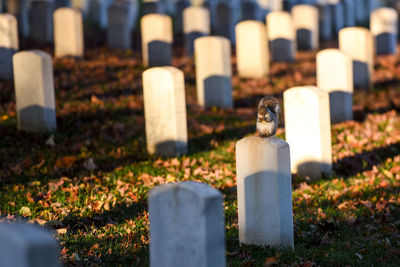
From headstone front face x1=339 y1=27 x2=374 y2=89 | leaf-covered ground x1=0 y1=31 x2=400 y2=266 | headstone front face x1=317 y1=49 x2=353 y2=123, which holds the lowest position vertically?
leaf-covered ground x1=0 y1=31 x2=400 y2=266

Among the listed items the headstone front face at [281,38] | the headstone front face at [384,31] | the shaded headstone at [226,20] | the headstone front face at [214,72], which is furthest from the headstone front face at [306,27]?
the headstone front face at [214,72]

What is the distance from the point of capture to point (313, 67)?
17.1m

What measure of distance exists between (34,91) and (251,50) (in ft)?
21.9

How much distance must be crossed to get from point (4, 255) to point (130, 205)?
409cm

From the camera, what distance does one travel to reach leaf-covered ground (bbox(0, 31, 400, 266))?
616cm

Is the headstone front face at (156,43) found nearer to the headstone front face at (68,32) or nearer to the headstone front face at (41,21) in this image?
the headstone front face at (68,32)

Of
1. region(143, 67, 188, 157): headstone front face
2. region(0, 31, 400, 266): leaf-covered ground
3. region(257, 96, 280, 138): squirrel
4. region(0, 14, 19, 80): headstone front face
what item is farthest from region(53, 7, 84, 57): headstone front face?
region(257, 96, 280, 138): squirrel

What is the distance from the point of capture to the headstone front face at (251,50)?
15.0 m

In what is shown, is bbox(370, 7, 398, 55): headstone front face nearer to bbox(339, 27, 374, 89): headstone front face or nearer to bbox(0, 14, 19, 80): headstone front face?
bbox(339, 27, 374, 89): headstone front face

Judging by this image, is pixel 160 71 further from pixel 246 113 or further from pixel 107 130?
pixel 246 113

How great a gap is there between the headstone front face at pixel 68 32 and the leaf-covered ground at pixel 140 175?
704mm

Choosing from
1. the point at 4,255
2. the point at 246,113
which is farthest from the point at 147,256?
the point at 246,113

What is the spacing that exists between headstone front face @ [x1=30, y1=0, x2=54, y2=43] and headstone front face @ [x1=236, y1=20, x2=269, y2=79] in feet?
16.8

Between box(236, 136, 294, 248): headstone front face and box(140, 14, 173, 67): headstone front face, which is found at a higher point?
box(140, 14, 173, 67): headstone front face
